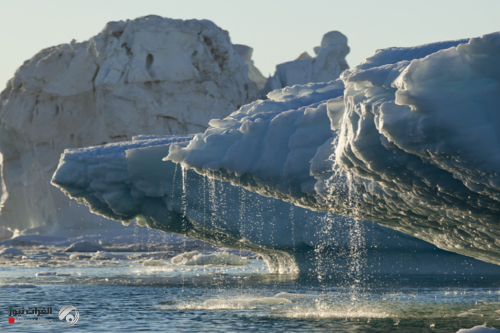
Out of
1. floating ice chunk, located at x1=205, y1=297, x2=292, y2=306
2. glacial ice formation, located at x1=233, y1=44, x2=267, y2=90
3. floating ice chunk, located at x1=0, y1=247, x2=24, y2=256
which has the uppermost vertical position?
glacial ice formation, located at x1=233, y1=44, x2=267, y2=90

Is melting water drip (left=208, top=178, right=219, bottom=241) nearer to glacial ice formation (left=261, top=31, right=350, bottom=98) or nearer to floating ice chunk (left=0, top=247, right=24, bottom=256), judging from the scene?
floating ice chunk (left=0, top=247, right=24, bottom=256)

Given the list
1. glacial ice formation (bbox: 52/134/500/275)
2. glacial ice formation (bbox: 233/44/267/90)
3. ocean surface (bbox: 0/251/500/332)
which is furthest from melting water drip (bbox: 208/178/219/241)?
glacial ice formation (bbox: 233/44/267/90)

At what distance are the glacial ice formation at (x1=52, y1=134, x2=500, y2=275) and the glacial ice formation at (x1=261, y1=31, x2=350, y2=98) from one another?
28.6 metres

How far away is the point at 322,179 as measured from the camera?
9758 mm

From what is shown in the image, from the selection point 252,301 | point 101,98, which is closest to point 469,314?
point 252,301

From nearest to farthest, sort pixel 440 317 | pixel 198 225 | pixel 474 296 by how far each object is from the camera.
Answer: pixel 440 317 → pixel 474 296 → pixel 198 225

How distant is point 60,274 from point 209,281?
5.49 m

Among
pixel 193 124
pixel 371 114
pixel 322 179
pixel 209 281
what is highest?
pixel 193 124

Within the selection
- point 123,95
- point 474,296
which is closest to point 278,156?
point 474,296

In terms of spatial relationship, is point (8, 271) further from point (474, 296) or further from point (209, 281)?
point (474, 296)

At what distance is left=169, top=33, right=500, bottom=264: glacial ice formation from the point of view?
5.70m

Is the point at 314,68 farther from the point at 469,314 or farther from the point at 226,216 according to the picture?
the point at 469,314

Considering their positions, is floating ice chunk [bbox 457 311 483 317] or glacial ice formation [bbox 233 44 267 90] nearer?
floating ice chunk [bbox 457 311 483 317]

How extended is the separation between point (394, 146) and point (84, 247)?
30.0 m
